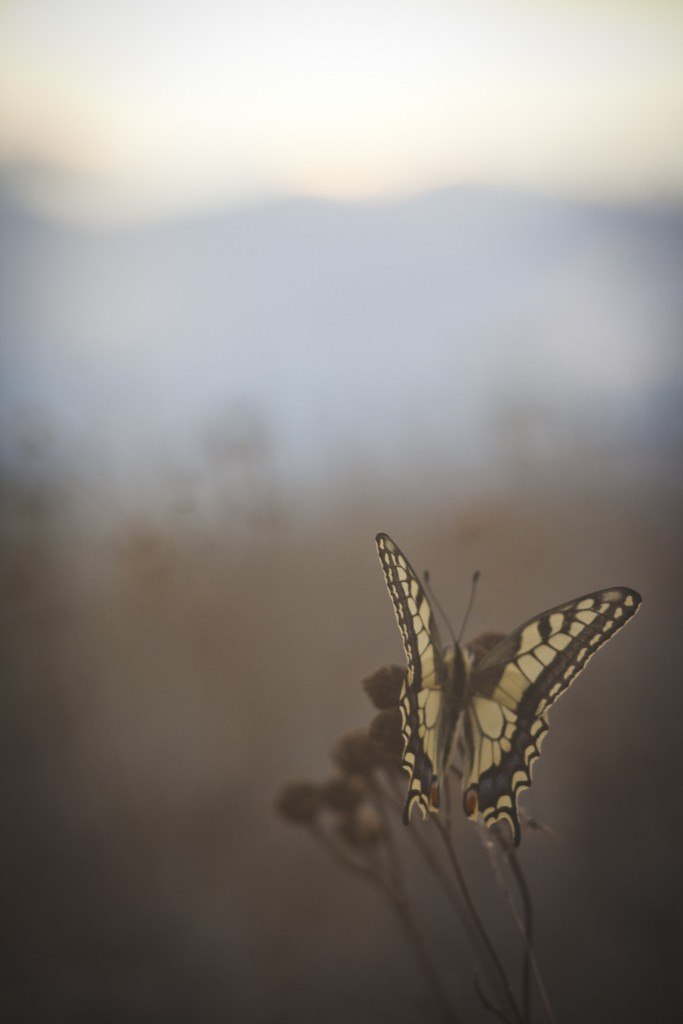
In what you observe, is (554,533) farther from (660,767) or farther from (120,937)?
(120,937)

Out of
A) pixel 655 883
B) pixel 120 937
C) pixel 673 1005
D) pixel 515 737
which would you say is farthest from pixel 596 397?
pixel 120 937

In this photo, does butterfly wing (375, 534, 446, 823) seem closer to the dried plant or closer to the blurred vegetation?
the dried plant

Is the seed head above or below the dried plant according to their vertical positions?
above

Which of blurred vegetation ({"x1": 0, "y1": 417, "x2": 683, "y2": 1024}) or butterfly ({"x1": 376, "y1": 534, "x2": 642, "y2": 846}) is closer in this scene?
butterfly ({"x1": 376, "y1": 534, "x2": 642, "y2": 846})

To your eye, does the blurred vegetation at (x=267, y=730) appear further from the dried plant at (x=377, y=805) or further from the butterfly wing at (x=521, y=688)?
the butterfly wing at (x=521, y=688)

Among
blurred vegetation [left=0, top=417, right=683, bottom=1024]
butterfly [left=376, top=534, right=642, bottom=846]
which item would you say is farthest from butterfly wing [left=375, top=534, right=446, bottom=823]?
blurred vegetation [left=0, top=417, right=683, bottom=1024]

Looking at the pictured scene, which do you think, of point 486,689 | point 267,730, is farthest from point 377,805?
point 267,730

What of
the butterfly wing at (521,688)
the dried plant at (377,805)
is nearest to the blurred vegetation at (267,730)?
the dried plant at (377,805)
